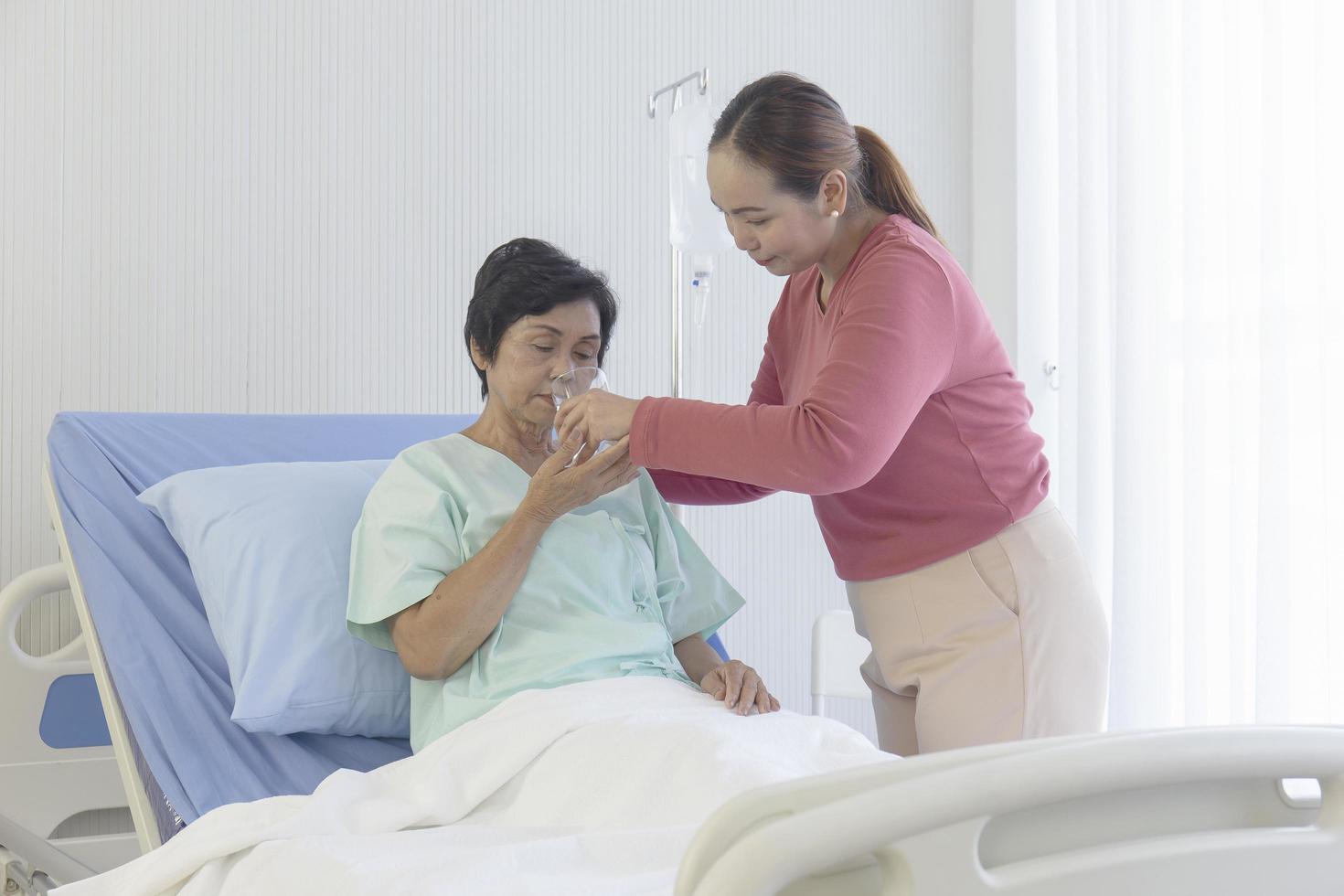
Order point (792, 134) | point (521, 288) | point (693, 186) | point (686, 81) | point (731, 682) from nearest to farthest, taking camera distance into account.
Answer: point (792, 134)
point (731, 682)
point (521, 288)
point (693, 186)
point (686, 81)

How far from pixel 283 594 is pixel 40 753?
0.70 metres

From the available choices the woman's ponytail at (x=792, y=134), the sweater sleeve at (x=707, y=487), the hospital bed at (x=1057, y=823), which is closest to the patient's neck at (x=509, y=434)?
the sweater sleeve at (x=707, y=487)

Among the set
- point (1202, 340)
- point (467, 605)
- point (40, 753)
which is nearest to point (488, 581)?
point (467, 605)

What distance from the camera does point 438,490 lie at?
5.09ft

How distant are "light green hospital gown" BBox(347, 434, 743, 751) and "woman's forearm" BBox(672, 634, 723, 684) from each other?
68 mm

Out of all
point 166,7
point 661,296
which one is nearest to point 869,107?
point 661,296

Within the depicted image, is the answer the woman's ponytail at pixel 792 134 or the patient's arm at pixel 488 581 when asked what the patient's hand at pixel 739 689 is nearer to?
the patient's arm at pixel 488 581

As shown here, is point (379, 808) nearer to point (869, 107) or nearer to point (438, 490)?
point (438, 490)

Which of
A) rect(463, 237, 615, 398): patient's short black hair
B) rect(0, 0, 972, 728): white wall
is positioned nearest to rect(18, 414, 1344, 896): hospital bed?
rect(463, 237, 615, 398): patient's short black hair

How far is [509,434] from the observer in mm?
1698

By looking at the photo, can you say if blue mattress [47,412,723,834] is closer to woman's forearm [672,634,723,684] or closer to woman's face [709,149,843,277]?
woman's forearm [672,634,723,684]

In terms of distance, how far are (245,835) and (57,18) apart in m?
1.77

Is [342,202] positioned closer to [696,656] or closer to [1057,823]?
[696,656]

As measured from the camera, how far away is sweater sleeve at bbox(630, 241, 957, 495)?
52.4 inches
